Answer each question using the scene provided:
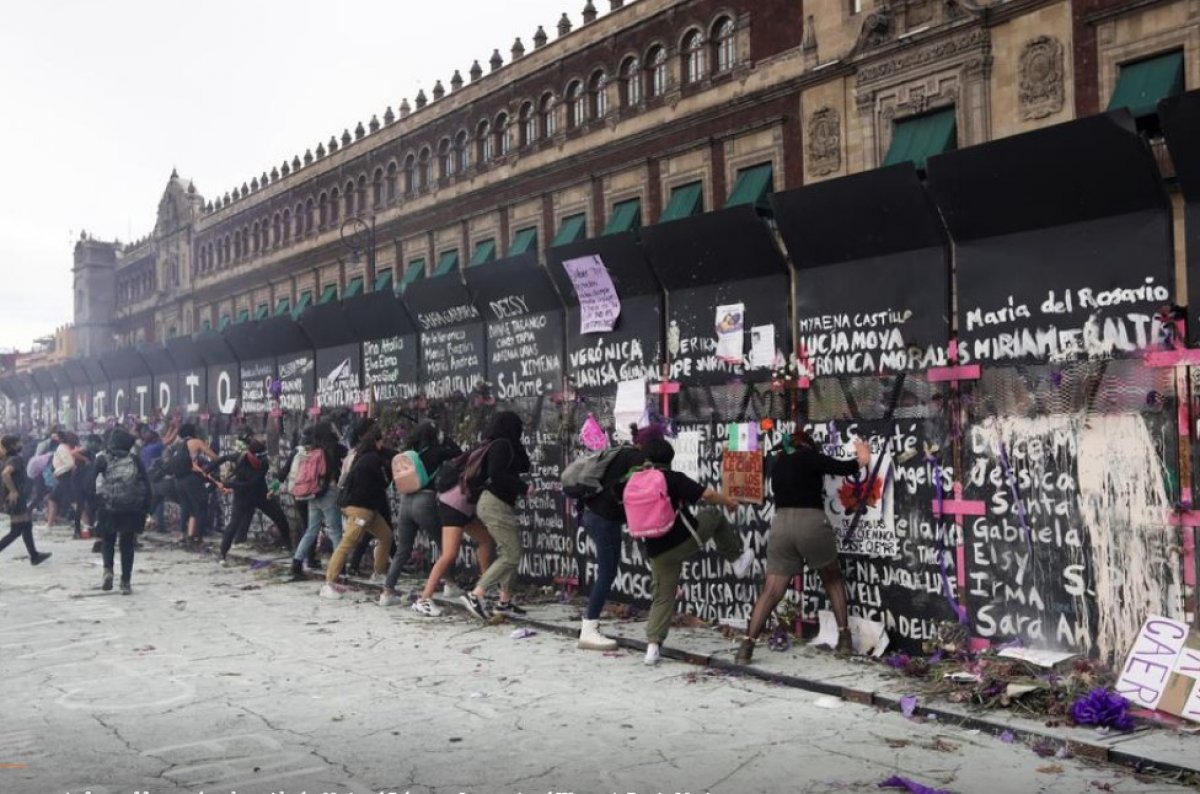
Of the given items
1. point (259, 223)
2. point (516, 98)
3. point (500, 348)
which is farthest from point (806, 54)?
point (259, 223)

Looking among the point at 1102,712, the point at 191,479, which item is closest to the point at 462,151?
the point at 191,479

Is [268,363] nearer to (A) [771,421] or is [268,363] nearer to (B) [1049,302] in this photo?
(A) [771,421]

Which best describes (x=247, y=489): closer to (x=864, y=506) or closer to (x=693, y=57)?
(x=864, y=506)

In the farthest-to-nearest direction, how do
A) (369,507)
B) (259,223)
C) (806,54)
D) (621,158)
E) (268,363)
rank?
(259,223)
(621,158)
(806,54)
(268,363)
(369,507)

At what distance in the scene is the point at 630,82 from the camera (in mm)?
37344

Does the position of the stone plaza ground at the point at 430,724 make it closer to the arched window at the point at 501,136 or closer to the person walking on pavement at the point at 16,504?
the person walking on pavement at the point at 16,504

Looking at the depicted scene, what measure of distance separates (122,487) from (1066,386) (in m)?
9.61

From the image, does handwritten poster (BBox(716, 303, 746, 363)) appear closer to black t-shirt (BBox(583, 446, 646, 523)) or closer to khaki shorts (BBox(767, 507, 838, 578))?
black t-shirt (BBox(583, 446, 646, 523))

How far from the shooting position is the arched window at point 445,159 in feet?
152

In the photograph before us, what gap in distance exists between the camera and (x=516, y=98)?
42.4 metres

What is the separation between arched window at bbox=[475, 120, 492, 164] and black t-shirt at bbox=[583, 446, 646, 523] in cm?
3744

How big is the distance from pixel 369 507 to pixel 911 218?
22.0 ft

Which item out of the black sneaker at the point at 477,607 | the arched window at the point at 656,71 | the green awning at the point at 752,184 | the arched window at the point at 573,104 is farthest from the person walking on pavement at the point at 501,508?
the arched window at the point at 573,104

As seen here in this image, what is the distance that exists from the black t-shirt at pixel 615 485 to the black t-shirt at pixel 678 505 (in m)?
0.52
